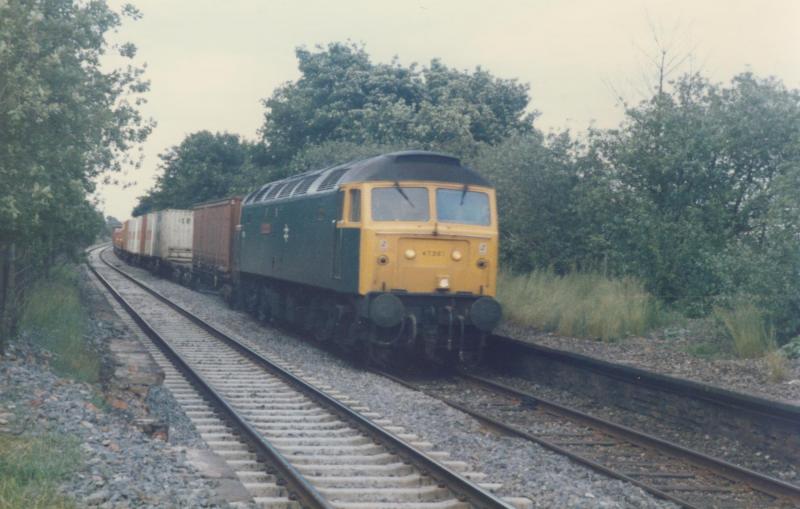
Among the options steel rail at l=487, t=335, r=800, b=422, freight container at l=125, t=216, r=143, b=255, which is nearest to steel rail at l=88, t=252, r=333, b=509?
steel rail at l=487, t=335, r=800, b=422

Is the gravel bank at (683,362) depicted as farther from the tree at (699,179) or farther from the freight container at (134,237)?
the freight container at (134,237)

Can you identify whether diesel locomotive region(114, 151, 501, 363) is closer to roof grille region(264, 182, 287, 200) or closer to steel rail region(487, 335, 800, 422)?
steel rail region(487, 335, 800, 422)

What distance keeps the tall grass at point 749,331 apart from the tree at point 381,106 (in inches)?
672

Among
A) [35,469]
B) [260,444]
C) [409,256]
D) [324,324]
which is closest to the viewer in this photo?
[35,469]

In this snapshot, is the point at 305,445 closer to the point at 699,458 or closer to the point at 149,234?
the point at 699,458

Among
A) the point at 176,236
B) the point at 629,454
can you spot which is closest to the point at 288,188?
the point at 629,454

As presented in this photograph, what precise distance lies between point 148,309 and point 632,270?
12826 mm

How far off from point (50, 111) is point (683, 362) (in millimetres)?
8284

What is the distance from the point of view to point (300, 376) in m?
13.0

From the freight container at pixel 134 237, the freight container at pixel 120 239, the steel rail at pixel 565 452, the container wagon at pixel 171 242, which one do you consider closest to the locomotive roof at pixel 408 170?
the steel rail at pixel 565 452

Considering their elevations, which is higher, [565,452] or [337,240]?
[337,240]

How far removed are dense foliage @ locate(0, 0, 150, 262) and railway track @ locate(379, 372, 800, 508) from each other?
5.26 metres

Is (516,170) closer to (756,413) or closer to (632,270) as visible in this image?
(632,270)

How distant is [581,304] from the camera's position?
15.7m
